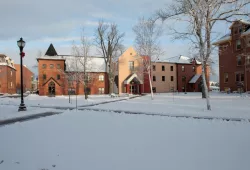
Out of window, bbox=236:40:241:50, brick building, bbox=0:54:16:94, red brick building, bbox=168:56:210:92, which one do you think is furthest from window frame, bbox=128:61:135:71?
brick building, bbox=0:54:16:94

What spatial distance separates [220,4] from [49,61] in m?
34.9

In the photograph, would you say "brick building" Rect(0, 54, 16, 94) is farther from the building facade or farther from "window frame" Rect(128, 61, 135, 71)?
the building facade

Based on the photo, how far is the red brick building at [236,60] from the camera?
101ft

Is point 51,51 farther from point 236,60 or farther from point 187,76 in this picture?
point 236,60

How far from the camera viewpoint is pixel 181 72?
47.0 metres

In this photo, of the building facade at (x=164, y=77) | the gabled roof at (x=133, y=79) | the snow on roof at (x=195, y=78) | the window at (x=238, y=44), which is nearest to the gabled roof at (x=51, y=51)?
the gabled roof at (x=133, y=79)

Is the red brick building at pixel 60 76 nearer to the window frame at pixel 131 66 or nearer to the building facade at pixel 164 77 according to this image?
the window frame at pixel 131 66

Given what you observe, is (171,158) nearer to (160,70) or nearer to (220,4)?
(220,4)

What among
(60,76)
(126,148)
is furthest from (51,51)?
(126,148)

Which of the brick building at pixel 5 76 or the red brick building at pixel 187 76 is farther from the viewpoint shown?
the brick building at pixel 5 76

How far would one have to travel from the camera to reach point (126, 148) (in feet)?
18.0

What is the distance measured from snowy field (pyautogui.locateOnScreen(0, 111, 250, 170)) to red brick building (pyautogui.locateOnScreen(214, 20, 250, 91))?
27.1m

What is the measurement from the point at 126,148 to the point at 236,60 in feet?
113

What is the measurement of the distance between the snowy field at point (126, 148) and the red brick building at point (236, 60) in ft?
89.0
